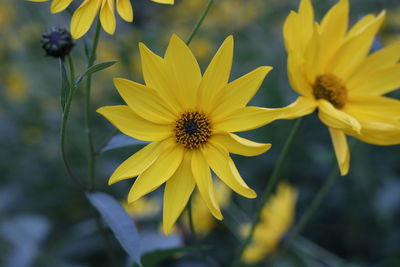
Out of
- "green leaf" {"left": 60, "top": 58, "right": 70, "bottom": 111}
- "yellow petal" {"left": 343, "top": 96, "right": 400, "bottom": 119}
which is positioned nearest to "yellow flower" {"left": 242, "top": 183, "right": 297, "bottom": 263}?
"yellow petal" {"left": 343, "top": 96, "right": 400, "bottom": 119}

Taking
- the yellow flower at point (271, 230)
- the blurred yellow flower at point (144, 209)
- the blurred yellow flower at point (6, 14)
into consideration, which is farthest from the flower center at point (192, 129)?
the blurred yellow flower at point (6, 14)

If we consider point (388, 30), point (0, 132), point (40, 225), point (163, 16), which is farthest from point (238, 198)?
point (163, 16)

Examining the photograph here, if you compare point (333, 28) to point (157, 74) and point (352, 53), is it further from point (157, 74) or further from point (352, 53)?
point (157, 74)

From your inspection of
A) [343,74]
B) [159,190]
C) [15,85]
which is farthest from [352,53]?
[15,85]

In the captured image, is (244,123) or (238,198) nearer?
(244,123)

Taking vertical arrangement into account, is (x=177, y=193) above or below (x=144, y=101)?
below

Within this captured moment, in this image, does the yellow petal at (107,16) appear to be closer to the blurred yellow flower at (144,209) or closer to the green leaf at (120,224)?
the green leaf at (120,224)

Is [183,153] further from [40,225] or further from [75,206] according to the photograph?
[75,206]

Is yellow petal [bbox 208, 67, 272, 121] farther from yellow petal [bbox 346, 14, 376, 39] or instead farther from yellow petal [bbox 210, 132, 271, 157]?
yellow petal [bbox 346, 14, 376, 39]
